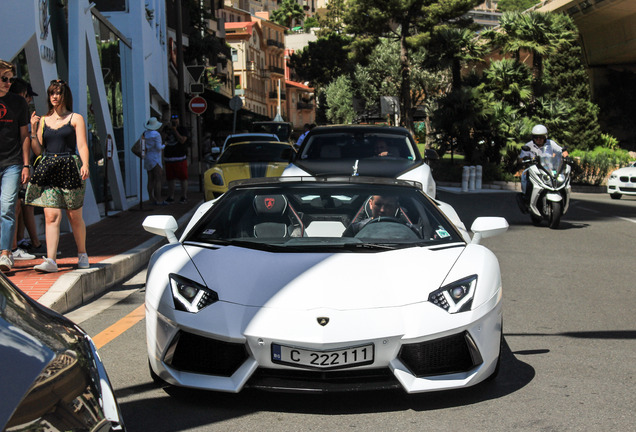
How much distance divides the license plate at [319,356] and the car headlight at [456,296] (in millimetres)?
451

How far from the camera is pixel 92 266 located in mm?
8945

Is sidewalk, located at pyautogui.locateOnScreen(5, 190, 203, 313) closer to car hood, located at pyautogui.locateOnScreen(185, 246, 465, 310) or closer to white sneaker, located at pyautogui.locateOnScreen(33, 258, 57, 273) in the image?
white sneaker, located at pyautogui.locateOnScreen(33, 258, 57, 273)

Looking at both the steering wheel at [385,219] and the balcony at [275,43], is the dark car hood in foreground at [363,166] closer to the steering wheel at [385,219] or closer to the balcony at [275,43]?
the steering wheel at [385,219]

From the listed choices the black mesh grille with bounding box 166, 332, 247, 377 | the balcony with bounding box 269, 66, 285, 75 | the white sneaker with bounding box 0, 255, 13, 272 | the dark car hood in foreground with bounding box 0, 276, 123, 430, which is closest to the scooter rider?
the white sneaker with bounding box 0, 255, 13, 272

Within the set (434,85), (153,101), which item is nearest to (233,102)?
(153,101)

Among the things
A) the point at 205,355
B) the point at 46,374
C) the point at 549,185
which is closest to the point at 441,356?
the point at 205,355

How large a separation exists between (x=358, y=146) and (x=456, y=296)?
27.5 feet

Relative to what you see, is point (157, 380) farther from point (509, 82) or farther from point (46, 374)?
point (509, 82)

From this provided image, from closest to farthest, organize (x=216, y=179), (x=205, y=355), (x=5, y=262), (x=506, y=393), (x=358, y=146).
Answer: (x=205, y=355), (x=506, y=393), (x=5, y=262), (x=358, y=146), (x=216, y=179)

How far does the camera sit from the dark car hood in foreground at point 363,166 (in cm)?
1152

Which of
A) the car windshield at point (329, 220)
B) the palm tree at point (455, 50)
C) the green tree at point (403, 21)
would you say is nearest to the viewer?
the car windshield at point (329, 220)

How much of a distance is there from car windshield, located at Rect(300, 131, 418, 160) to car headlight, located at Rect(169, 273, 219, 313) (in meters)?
8.15

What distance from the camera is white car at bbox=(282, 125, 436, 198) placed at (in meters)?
11.9

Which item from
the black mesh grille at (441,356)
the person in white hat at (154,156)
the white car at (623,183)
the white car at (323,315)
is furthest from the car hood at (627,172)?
the black mesh grille at (441,356)
